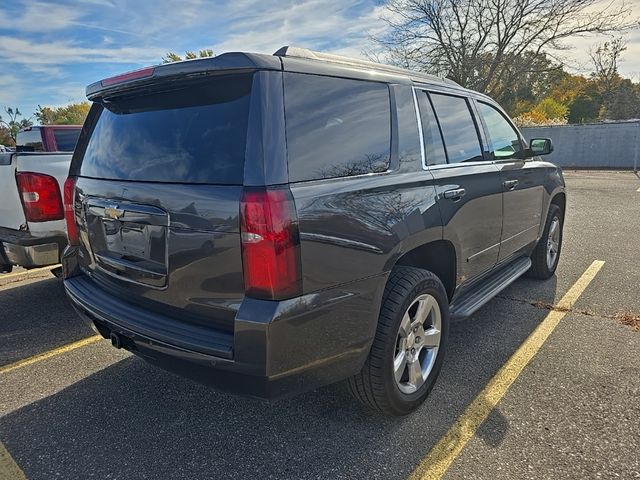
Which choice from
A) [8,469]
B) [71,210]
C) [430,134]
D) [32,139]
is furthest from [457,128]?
[32,139]

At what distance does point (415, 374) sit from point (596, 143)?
25.1 m

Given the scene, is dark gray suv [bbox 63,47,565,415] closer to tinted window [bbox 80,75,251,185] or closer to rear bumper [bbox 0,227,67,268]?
tinted window [bbox 80,75,251,185]

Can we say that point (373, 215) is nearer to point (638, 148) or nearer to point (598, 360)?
point (598, 360)

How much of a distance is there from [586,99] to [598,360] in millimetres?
52139

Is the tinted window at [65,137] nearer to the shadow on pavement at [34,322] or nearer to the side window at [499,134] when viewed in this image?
the shadow on pavement at [34,322]

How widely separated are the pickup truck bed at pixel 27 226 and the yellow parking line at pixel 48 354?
0.74m

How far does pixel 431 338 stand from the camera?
2.77m

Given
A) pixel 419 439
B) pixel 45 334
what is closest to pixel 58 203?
pixel 45 334

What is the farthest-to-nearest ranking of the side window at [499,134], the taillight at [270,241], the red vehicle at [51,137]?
1. the red vehicle at [51,137]
2. the side window at [499,134]
3. the taillight at [270,241]

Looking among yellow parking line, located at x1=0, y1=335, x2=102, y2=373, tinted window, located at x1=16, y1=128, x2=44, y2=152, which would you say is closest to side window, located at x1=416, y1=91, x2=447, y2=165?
yellow parking line, located at x1=0, y1=335, x2=102, y2=373

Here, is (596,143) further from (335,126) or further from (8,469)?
(8,469)

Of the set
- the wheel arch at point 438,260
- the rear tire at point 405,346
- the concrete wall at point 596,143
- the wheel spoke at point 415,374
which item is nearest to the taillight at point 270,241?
the rear tire at point 405,346

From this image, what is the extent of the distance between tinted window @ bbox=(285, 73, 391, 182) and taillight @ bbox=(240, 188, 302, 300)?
17cm

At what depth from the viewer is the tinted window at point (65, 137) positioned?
7676 mm
